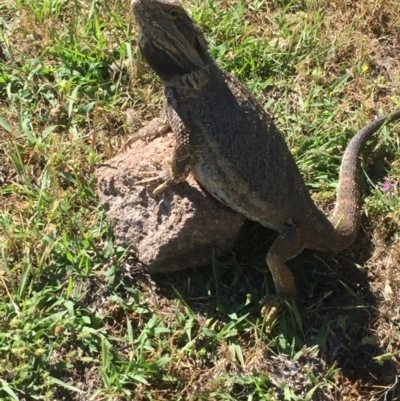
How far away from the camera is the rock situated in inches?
172

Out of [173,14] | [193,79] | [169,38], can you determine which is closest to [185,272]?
[193,79]

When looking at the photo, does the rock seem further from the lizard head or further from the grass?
the lizard head

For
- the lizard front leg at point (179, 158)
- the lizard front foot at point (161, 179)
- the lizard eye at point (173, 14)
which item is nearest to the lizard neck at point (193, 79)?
the lizard front leg at point (179, 158)

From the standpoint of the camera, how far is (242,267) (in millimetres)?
4660

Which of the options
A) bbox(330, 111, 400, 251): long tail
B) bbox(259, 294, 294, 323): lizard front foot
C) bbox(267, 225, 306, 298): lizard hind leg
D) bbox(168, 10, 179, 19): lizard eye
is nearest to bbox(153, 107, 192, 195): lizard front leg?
bbox(168, 10, 179, 19): lizard eye

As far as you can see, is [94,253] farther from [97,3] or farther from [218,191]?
[97,3]

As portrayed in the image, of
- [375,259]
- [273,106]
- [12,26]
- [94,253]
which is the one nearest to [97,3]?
[12,26]

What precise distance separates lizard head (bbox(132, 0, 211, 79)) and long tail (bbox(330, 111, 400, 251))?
135cm

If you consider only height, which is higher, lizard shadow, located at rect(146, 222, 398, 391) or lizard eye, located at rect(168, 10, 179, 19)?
lizard eye, located at rect(168, 10, 179, 19)

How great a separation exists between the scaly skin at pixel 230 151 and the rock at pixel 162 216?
0.32 feet

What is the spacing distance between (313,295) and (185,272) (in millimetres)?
878

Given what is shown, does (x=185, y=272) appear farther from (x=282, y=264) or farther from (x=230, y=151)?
(x=230, y=151)

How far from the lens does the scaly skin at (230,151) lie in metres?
4.36

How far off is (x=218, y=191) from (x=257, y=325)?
889 mm
